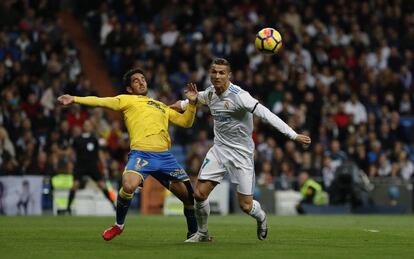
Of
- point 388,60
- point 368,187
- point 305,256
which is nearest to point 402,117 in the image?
point 388,60

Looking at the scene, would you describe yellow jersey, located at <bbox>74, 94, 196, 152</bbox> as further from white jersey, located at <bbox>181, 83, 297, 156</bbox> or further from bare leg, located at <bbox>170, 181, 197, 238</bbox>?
bare leg, located at <bbox>170, 181, 197, 238</bbox>

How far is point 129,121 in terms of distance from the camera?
12508mm

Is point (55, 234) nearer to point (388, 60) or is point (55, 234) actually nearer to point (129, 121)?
point (129, 121)

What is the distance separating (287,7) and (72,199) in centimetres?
1136

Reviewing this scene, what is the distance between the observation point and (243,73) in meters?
27.0

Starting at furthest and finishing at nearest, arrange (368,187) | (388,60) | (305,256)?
(388,60) < (368,187) < (305,256)

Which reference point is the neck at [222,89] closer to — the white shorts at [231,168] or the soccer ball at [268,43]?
the white shorts at [231,168]

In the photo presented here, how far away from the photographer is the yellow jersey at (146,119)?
1234 cm

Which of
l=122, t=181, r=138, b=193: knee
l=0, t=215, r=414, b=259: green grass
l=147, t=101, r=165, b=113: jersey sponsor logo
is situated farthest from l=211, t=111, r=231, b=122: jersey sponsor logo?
l=0, t=215, r=414, b=259: green grass

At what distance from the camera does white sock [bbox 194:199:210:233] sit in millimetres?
12344

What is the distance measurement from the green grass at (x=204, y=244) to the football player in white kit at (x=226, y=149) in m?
0.48

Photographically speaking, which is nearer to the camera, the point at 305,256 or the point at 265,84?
the point at 305,256

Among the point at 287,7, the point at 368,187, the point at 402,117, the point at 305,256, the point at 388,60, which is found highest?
the point at 287,7

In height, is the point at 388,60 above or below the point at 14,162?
above
